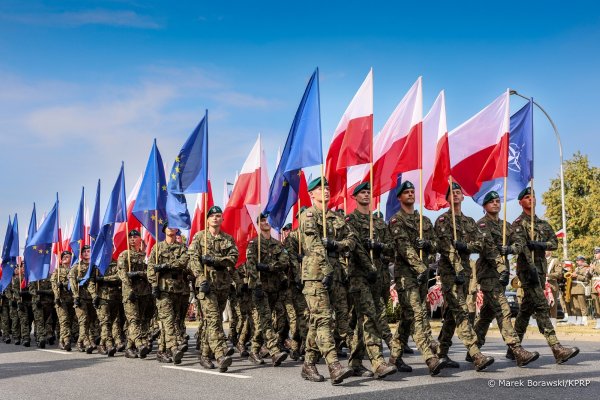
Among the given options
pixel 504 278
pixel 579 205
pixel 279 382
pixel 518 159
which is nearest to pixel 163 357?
pixel 279 382

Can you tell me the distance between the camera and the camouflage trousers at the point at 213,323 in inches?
408

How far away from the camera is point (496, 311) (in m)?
9.59

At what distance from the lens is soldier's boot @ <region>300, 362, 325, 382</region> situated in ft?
28.7

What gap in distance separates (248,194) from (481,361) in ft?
19.0

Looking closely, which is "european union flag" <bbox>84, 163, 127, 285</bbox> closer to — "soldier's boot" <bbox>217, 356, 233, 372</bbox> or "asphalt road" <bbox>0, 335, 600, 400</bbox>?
"asphalt road" <bbox>0, 335, 600, 400</bbox>

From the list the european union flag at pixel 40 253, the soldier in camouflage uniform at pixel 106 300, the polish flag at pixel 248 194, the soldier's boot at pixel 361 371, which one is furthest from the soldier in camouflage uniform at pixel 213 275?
the european union flag at pixel 40 253

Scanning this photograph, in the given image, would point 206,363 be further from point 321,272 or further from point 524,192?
point 524,192

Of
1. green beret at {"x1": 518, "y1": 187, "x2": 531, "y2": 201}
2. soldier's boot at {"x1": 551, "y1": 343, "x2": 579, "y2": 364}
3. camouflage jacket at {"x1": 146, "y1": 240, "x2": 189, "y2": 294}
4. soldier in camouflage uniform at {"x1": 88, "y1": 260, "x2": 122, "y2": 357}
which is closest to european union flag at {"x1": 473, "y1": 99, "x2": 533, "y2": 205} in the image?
green beret at {"x1": 518, "y1": 187, "x2": 531, "y2": 201}

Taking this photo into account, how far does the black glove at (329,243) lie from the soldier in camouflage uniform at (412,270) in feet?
3.82

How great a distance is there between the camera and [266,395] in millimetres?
7867

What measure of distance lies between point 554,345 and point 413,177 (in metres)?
3.97

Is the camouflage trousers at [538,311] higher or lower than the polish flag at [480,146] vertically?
lower

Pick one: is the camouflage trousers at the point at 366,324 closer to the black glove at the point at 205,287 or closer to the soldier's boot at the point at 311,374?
the soldier's boot at the point at 311,374

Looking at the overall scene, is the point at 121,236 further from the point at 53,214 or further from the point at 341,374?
the point at 341,374
